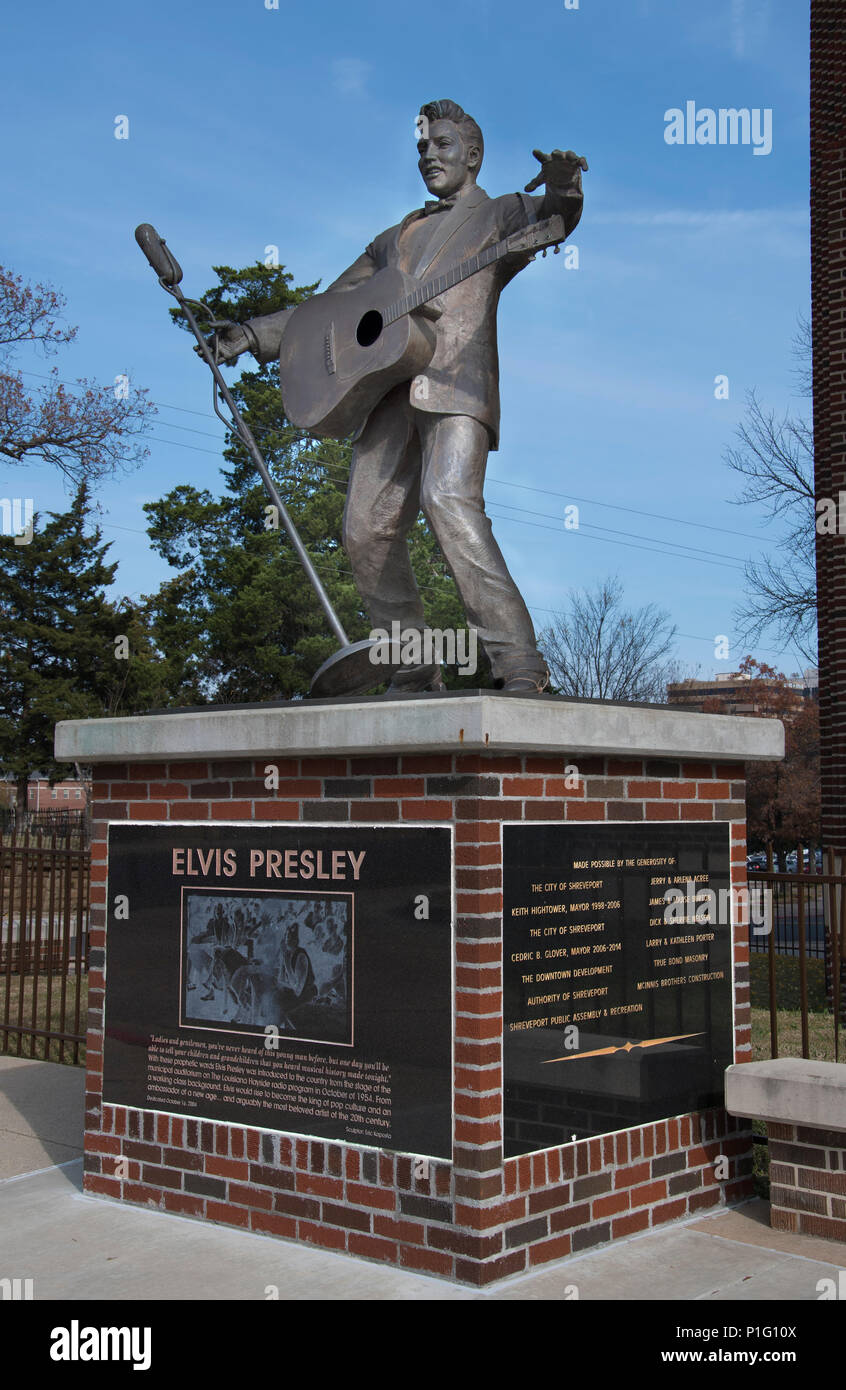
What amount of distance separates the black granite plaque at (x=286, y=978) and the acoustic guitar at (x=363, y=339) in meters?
1.86

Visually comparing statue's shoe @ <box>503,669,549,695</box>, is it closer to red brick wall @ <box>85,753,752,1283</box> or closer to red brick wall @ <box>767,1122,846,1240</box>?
red brick wall @ <box>85,753,752,1283</box>

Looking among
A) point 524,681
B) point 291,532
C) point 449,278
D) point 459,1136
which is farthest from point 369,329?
point 459,1136

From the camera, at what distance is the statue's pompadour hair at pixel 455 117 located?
5.54 metres

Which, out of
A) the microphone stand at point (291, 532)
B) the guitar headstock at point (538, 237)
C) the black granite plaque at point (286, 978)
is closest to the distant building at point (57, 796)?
the microphone stand at point (291, 532)

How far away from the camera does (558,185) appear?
4.86 metres

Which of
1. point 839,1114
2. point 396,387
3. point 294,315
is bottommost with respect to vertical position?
point 839,1114

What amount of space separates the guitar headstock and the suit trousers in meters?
0.72

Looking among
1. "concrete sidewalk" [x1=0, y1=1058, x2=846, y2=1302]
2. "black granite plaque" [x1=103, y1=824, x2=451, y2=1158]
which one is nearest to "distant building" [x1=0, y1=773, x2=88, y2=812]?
"black granite plaque" [x1=103, y1=824, x2=451, y2=1158]

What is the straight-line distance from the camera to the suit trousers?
5.18m

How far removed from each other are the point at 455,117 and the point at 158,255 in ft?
4.82

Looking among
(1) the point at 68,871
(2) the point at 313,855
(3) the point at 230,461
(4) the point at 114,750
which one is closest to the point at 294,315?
(4) the point at 114,750
